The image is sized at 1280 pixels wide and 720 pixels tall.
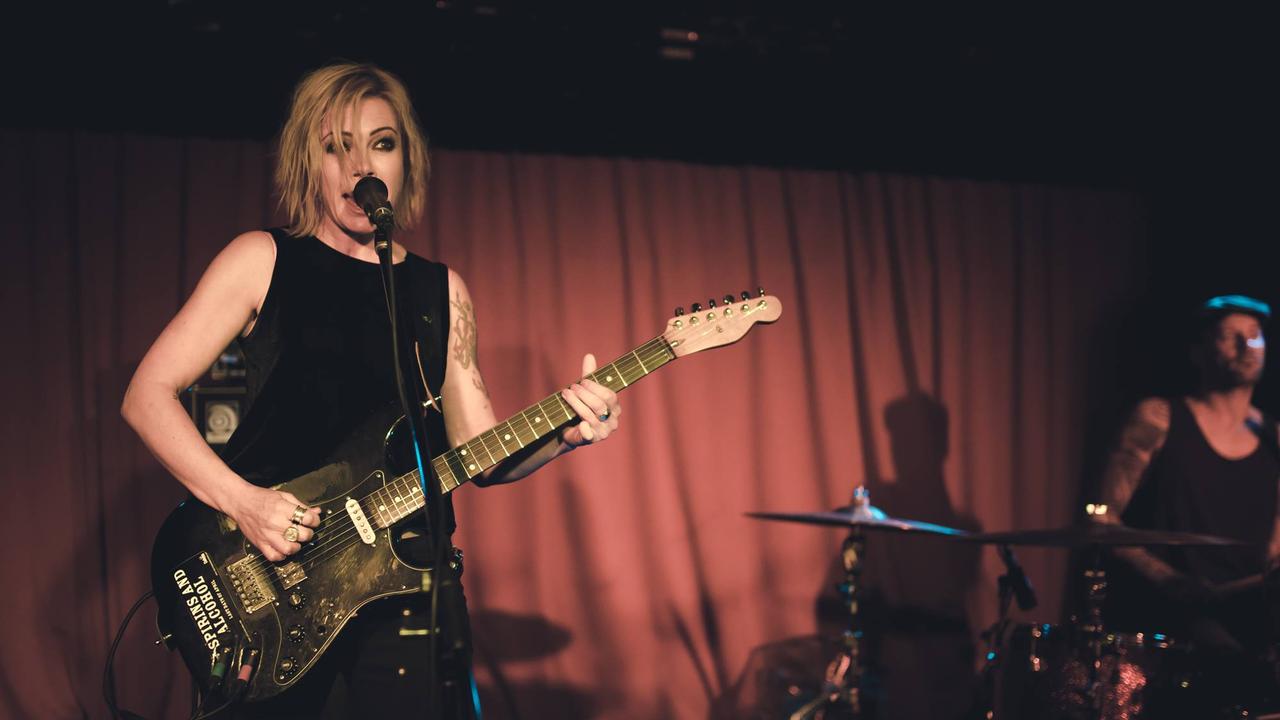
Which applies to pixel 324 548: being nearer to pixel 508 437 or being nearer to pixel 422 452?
pixel 508 437

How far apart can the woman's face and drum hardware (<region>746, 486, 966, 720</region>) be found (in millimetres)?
2074

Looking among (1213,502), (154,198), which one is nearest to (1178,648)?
(1213,502)

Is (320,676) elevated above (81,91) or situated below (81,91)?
below

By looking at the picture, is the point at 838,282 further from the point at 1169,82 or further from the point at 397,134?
the point at 397,134

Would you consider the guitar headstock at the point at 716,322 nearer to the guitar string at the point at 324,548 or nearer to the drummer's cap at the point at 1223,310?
the guitar string at the point at 324,548

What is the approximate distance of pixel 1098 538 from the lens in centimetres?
338

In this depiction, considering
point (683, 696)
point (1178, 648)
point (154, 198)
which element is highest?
point (154, 198)

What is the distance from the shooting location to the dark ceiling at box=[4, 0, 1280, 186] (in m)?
4.03

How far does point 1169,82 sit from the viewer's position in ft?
15.5

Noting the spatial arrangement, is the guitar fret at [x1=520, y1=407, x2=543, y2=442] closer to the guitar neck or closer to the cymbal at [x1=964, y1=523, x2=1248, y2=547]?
the guitar neck

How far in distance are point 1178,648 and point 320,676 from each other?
2.93 metres

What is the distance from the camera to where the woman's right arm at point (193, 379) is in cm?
218

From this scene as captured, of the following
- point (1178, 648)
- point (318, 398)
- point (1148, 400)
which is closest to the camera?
point (318, 398)

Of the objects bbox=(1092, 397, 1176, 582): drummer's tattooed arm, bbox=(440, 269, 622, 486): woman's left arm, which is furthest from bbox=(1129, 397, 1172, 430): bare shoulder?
bbox=(440, 269, 622, 486): woman's left arm
